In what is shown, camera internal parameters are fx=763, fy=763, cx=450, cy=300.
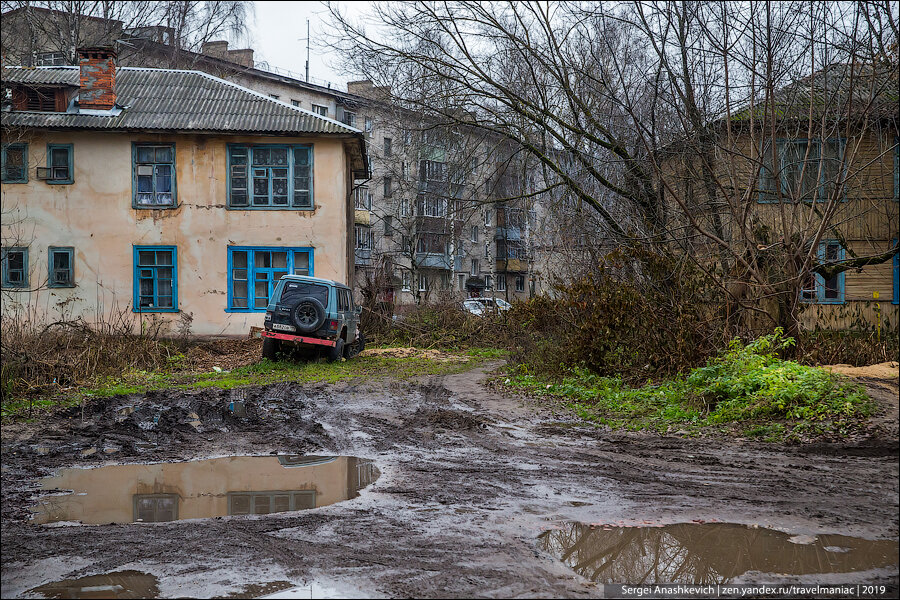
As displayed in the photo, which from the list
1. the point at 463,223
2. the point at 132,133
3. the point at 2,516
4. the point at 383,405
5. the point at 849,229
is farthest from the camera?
the point at 132,133

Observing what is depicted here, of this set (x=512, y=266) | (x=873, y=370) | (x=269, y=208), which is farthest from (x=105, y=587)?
(x=512, y=266)

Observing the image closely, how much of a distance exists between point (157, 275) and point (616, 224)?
1466 cm

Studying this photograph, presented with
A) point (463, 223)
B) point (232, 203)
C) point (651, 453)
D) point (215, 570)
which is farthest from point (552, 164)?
point (215, 570)

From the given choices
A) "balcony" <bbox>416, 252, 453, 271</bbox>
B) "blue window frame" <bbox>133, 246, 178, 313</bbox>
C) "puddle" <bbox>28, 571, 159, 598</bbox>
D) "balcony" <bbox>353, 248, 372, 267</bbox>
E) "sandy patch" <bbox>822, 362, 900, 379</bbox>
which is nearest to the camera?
"puddle" <bbox>28, 571, 159, 598</bbox>

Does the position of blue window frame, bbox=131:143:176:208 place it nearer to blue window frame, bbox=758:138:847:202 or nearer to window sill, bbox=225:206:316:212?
window sill, bbox=225:206:316:212

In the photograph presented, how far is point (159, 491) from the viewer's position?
6793 mm

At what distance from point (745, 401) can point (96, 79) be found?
2174cm

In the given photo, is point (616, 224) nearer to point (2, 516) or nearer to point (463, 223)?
point (463, 223)

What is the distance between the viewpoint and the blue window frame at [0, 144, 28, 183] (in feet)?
75.8

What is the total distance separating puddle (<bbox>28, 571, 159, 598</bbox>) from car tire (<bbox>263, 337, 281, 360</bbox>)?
13575 millimetres

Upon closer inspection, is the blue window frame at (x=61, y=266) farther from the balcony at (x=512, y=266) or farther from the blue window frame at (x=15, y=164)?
the balcony at (x=512, y=266)

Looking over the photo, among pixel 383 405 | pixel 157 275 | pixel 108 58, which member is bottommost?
pixel 383 405

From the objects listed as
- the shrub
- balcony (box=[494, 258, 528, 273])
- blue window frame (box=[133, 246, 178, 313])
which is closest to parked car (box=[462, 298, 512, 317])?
blue window frame (box=[133, 246, 178, 313])

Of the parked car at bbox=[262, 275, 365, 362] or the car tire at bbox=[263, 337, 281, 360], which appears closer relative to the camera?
the parked car at bbox=[262, 275, 365, 362]
